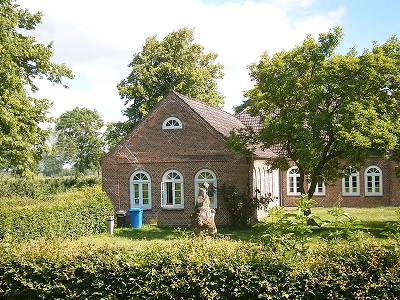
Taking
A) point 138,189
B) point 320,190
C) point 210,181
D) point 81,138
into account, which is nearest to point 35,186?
point 81,138

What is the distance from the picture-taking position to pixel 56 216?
1859cm

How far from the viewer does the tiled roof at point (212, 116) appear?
2369cm

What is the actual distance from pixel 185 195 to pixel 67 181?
29.3 m

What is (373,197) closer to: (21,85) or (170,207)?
(170,207)

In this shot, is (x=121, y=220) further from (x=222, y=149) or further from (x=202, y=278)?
(x=202, y=278)

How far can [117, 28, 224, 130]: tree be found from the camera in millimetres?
38969

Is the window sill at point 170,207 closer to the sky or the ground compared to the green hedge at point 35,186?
closer to the ground

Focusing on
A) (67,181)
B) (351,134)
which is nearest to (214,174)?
(351,134)

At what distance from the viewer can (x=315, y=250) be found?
8.19m

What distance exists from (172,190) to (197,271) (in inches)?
613

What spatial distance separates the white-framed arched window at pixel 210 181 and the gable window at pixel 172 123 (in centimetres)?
269

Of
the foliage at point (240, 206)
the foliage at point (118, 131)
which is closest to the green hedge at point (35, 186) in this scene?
the foliage at point (118, 131)

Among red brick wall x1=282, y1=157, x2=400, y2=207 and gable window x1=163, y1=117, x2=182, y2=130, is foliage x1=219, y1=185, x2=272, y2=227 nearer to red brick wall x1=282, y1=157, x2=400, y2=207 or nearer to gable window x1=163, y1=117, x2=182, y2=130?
gable window x1=163, y1=117, x2=182, y2=130

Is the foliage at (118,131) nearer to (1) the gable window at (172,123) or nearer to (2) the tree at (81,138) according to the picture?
(1) the gable window at (172,123)
